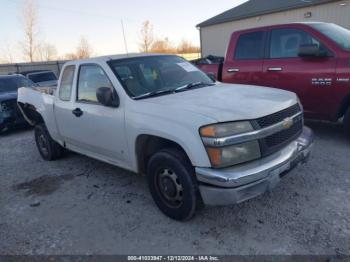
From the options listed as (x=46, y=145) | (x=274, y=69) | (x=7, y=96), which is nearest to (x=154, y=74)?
(x=274, y=69)

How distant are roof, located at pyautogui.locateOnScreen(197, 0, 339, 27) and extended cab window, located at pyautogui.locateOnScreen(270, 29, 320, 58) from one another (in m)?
12.9

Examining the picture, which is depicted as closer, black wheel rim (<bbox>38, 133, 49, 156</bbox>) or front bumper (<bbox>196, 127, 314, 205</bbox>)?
front bumper (<bbox>196, 127, 314, 205</bbox>)

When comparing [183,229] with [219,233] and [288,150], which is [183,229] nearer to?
[219,233]

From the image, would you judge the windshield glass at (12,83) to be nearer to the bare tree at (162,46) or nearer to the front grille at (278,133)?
the front grille at (278,133)

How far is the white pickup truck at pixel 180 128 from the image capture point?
2730mm

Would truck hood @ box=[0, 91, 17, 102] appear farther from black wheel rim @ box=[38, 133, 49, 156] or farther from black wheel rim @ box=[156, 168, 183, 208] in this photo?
black wheel rim @ box=[156, 168, 183, 208]

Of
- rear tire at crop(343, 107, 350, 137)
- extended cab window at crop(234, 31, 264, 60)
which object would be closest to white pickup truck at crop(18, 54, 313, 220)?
rear tire at crop(343, 107, 350, 137)

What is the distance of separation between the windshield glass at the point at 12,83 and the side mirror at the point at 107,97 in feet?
22.8

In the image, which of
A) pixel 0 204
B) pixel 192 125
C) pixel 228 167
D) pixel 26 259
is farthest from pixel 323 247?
pixel 0 204

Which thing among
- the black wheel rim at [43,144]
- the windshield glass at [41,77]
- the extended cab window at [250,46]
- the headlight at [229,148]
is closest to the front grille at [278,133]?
the headlight at [229,148]

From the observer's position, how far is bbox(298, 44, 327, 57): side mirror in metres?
4.85

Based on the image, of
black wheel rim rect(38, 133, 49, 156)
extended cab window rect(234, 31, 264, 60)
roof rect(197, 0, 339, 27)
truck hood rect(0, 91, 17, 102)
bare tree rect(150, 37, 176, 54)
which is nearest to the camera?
black wheel rim rect(38, 133, 49, 156)

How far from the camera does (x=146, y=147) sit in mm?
3529

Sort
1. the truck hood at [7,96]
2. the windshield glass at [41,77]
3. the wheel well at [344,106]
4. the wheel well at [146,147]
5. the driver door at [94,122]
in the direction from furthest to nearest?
the windshield glass at [41,77], the truck hood at [7,96], the wheel well at [344,106], the driver door at [94,122], the wheel well at [146,147]
